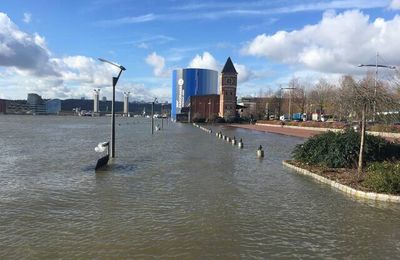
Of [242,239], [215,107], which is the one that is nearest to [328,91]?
[215,107]

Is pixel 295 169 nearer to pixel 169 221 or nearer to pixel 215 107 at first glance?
pixel 169 221

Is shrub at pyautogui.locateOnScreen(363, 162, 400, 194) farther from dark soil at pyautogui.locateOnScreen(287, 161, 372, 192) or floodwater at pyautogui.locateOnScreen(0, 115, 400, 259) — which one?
floodwater at pyautogui.locateOnScreen(0, 115, 400, 259)

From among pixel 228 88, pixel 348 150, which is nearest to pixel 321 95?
pixel 228 88

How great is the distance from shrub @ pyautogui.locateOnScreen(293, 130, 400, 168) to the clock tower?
13492 centimetres

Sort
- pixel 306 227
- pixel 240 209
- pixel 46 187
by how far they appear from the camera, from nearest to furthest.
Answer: pixel 306 227
pixel 240 209
pixel 46 187

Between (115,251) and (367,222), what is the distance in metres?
7.05

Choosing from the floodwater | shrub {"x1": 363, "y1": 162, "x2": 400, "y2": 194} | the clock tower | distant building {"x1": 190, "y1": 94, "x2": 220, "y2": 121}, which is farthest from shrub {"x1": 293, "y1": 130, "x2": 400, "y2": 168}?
distant building {"x1": 190, "y1": 94, "x2": 220, "y2": 121}

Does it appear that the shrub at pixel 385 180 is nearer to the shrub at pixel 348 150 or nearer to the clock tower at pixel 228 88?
the shrub at pixel 348 150

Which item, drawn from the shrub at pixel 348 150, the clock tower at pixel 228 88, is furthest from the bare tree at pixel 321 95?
the shrub at pixel 348 150

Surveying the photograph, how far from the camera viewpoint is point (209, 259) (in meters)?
9.34

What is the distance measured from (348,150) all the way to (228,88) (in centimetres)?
14123

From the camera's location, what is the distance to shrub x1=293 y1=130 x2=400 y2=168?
20.9m

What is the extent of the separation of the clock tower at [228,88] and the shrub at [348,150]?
13492cm

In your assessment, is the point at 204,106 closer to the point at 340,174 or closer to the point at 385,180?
the point at 340,174
